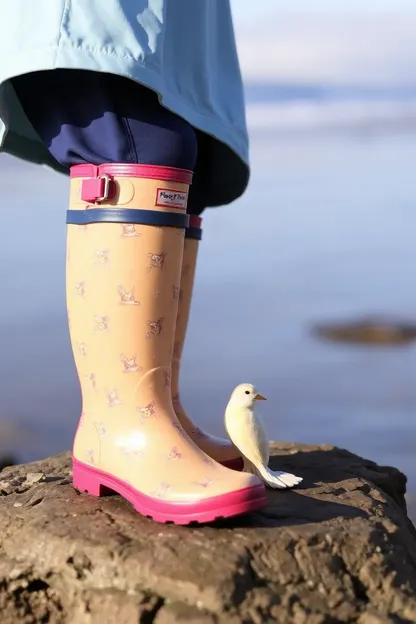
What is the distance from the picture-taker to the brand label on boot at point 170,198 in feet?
3.85

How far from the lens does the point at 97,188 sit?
117 centimetres

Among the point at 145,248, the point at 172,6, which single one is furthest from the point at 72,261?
the point at 172,6

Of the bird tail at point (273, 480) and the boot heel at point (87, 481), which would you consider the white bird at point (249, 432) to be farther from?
the boot heel at point (87, 481)

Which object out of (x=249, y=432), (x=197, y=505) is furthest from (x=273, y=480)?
(x=197, y=505)

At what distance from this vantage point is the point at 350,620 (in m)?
1.07

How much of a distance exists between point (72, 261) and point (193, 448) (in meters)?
0.30

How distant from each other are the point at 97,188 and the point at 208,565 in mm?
488

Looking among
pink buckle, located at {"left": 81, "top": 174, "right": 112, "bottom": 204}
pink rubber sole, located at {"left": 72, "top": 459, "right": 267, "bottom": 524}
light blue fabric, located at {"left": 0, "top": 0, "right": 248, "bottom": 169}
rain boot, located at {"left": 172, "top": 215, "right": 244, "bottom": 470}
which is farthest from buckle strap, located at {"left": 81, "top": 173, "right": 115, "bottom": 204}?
pink rubber sole, located at {"left": 72, "top": 459, "right": 267, "bottom": 524}

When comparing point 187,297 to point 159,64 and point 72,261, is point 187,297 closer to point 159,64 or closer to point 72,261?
point 72,261

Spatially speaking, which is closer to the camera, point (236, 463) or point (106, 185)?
point (106, 185)

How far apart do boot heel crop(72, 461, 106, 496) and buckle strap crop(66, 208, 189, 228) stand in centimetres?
35

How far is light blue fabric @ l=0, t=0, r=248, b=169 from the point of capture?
112cm

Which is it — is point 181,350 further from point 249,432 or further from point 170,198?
point 170,198

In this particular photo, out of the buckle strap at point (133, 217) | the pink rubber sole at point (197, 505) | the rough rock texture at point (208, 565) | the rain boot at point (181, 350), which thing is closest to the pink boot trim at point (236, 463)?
the rain boot at point (181, 350)
